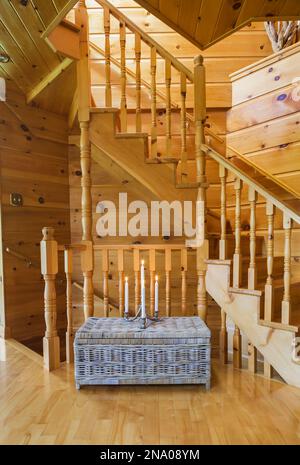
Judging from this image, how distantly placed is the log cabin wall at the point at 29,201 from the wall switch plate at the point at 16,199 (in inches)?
0.9

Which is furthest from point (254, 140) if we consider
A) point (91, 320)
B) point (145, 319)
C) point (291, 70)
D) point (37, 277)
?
point (37, 277)

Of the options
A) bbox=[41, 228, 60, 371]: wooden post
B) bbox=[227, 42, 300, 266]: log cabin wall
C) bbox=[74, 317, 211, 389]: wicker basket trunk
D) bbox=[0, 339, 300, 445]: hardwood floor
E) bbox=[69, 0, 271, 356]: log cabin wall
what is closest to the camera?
bbox=[0, 339, 300, 445]: hardwood floor

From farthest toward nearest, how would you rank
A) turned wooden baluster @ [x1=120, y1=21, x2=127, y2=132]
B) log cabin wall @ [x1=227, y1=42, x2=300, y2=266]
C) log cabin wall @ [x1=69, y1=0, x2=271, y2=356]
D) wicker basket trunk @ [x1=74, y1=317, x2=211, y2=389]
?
log cabin wall @ [x1=69, y1=0, x2=271, y2=356] < log cabin wall @ [x1=227, y1=42, x2=300, y2=266] < turned wooden baluster @ [x1=120, y1=21, x2=127, y2=132] < wicker basket trunk @ [x1=74, y1=317, x2=211, y2=389]

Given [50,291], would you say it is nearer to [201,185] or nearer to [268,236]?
[201,185]

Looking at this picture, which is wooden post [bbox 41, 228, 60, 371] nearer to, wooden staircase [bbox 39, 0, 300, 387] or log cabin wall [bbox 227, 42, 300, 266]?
wooden staircase [bbox 39, 0, 300, 387]

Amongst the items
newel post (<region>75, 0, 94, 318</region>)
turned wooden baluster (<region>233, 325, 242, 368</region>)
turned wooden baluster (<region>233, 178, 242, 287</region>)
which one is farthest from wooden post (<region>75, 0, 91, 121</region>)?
turned wooden baluster (<region>233, 325, 242, 368</region>)

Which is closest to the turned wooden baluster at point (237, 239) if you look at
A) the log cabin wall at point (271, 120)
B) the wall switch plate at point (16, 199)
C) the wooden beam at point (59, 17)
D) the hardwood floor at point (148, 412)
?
the hardwood floor at point (148, 412)


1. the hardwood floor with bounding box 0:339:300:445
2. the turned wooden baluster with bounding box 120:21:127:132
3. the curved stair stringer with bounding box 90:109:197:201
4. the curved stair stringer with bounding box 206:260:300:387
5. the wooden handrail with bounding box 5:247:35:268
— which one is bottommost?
the hardwood floor with bounding box 0:339:300:445

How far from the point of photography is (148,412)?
156cm

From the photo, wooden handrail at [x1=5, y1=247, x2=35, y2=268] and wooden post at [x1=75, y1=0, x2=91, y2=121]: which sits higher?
wooden post at [x1=75, y1=0, x2=91, y2=121]

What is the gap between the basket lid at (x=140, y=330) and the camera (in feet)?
5.73

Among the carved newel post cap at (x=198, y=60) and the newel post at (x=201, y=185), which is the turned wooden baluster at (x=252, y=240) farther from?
the carved newel post cap at (x=198, y=60)

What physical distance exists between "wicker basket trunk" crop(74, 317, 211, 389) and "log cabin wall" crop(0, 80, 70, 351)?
135 centimetres

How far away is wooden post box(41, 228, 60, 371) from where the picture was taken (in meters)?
1.97
